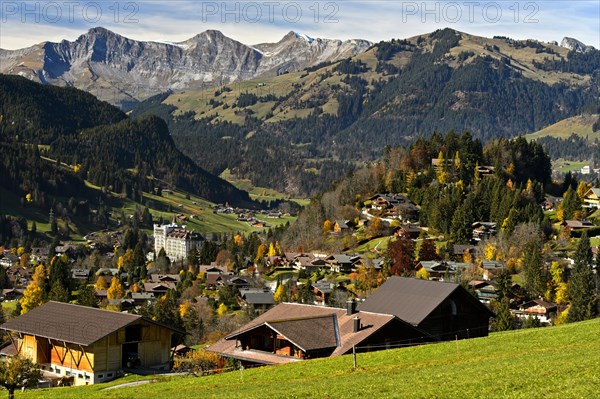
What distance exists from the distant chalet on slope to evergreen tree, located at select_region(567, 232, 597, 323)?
40.7m

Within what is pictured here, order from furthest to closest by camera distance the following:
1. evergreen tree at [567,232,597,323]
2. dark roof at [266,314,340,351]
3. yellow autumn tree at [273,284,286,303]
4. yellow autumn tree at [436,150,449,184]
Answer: yellow autumn tree at [436,150,449,184] < yellow autumn tree at [273,284,286,303] < evergreen tree at [567,232,597,323] < dark roof at [266,314,340,351]

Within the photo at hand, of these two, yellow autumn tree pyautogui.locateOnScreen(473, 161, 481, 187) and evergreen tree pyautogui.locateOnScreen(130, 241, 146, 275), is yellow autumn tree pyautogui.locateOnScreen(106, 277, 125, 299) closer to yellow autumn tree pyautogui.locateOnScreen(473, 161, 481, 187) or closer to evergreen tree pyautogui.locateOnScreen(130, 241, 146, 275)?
evergreen tree pyautogui.locateOnScreen(130, 241, 146, 275)

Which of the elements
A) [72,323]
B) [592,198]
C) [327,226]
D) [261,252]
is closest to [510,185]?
[592,198]

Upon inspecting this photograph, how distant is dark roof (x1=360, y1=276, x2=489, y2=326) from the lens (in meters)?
58.0

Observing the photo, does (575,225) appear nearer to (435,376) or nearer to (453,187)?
(453,187)

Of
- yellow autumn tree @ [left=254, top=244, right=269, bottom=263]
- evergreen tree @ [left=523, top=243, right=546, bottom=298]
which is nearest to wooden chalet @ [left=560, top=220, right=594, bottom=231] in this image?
evergreen tree @ [left=523, top=243, right=546, bottom=298]

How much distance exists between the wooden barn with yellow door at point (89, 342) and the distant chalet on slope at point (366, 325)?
25.4ft

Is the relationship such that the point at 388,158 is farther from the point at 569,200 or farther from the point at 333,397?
the point at 333,397

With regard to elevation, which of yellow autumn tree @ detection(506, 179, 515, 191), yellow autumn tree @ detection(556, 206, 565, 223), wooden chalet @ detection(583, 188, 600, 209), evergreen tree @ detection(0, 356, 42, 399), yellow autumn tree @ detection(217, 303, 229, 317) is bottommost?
yellow autumn tree @ detection(217, 303, 229, 317)

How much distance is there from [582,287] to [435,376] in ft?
249

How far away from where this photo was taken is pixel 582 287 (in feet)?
339

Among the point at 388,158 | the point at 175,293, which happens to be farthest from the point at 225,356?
the point at 388,158

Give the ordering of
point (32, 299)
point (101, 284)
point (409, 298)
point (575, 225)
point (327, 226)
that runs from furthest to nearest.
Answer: point (327, 226) → point (101, 284) → point (575, 225) → point (32, 299) → point (409, 298)

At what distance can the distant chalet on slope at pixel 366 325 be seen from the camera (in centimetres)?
5091
